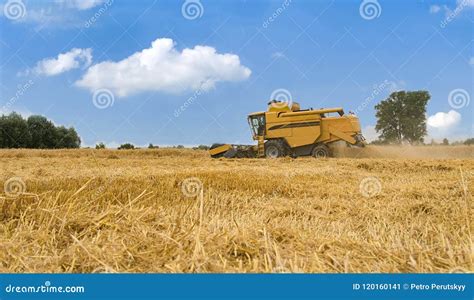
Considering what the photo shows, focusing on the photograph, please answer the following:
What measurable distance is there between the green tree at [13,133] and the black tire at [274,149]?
24071 millimetres

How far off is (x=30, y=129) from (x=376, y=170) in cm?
3299

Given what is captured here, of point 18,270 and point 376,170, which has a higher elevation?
point 376,170

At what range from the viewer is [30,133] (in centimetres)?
3450

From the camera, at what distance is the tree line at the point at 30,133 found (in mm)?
33750

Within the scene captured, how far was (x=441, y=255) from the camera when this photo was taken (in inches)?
97.0

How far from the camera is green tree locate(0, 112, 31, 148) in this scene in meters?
33.6

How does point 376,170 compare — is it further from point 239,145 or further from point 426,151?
point 426,151

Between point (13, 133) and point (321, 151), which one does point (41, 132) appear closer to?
point (13, 133)

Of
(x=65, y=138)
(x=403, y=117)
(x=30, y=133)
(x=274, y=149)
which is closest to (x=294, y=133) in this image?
(x=274, y=149)

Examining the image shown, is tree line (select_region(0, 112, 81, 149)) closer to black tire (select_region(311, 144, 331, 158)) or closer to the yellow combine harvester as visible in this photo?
the yellow combine harvester

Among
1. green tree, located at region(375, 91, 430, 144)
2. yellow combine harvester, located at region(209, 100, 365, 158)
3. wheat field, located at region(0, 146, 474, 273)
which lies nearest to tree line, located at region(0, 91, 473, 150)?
green tree, located at region(375, 91, 430, 144)

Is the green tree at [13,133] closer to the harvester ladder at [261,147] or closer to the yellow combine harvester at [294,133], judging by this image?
the yellow combine harvester at [294,133]

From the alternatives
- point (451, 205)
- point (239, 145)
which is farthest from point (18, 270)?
point (239, 145)

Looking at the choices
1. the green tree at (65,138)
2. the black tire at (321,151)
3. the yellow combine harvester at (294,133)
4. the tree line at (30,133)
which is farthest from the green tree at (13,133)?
the black tire at (321,151)
